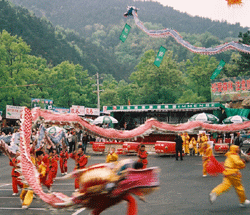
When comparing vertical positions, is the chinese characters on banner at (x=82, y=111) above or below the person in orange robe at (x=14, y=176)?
above

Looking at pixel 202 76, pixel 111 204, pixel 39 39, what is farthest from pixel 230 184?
pixel 39 39

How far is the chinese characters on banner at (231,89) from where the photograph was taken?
3889cm

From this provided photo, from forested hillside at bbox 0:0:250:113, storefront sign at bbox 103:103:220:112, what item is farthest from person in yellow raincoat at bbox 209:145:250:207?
storefront sign at bbox 103:103:220:112

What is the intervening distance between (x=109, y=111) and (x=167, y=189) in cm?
2374

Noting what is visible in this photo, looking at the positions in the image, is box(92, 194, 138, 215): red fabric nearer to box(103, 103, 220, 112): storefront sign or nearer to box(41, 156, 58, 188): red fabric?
box(41, 156, 58, 188): red fabric

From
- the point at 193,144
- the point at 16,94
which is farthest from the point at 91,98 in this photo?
the point at 193,144

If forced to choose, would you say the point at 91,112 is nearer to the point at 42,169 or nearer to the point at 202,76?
the point at 202,76

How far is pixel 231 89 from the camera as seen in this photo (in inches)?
1577

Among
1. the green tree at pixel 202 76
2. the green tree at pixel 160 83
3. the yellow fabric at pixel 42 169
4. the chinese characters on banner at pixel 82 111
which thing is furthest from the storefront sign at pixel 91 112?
the yellow fabric at pixel 42 169

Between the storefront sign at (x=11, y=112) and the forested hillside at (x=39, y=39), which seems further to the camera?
the forested hillside at (x=39, y=39)

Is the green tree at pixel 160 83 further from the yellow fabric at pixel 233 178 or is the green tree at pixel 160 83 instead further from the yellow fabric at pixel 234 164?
the yellow fabric at pixel 233 178

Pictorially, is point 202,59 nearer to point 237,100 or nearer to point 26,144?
point 237,100

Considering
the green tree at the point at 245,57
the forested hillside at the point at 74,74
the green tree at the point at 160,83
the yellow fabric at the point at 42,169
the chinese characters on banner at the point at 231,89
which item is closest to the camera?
the yellow fabric at the point at 42,169

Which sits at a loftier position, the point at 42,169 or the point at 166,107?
the point at 166,107
